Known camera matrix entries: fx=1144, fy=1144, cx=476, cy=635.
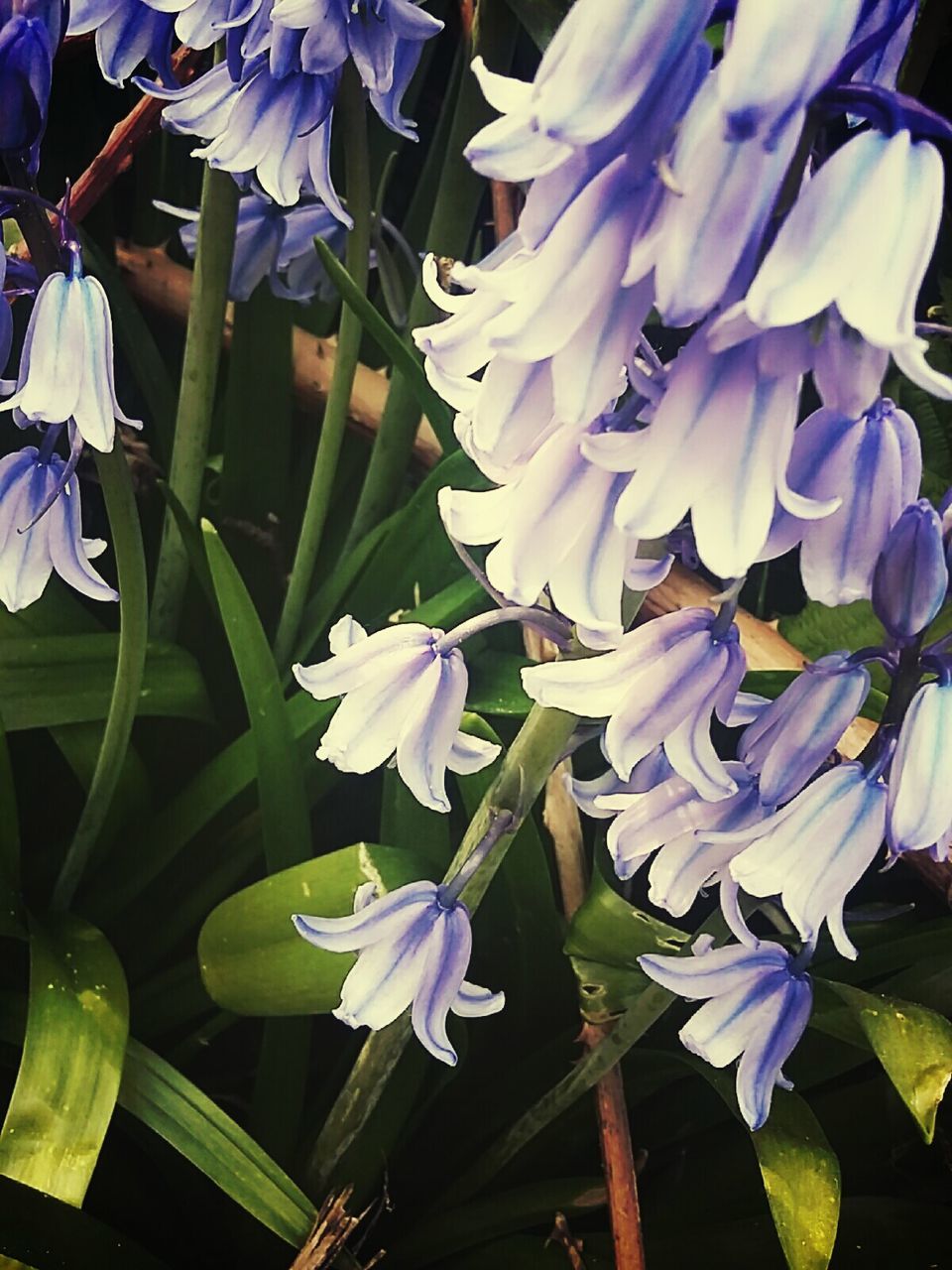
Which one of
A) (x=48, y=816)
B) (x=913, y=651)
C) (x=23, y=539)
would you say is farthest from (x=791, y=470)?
(x=48, y=816)

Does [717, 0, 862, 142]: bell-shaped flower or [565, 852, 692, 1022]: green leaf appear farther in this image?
[565, 852, 692, 1022]: green leaf

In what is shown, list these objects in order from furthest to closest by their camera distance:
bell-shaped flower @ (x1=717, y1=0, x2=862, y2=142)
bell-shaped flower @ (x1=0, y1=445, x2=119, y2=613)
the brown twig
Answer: the brown twig → bell-shaped flower @ (x1=0, y1=445, x2=119, y2=613) → bell-shaped flower @ (x1=717, y1=0, x2=862, y2=142)

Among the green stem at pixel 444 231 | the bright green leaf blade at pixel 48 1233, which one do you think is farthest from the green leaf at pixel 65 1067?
the green stem at pixel 444 231

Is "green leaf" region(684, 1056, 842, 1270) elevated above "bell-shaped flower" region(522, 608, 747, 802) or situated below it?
below

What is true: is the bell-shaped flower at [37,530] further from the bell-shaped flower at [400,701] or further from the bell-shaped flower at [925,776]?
the bell-shaped flower at [925,776]

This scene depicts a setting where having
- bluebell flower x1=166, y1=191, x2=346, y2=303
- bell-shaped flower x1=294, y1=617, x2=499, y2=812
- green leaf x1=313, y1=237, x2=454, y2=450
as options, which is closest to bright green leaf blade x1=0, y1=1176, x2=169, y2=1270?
bell-shaped flower x1=294, y1=617, x2=499, y2=812

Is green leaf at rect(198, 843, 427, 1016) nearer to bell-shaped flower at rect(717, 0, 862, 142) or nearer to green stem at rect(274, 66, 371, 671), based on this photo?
green stem at rect(274, 66, 371, 671)

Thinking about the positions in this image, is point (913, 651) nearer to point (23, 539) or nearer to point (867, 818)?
point (867, 818)
